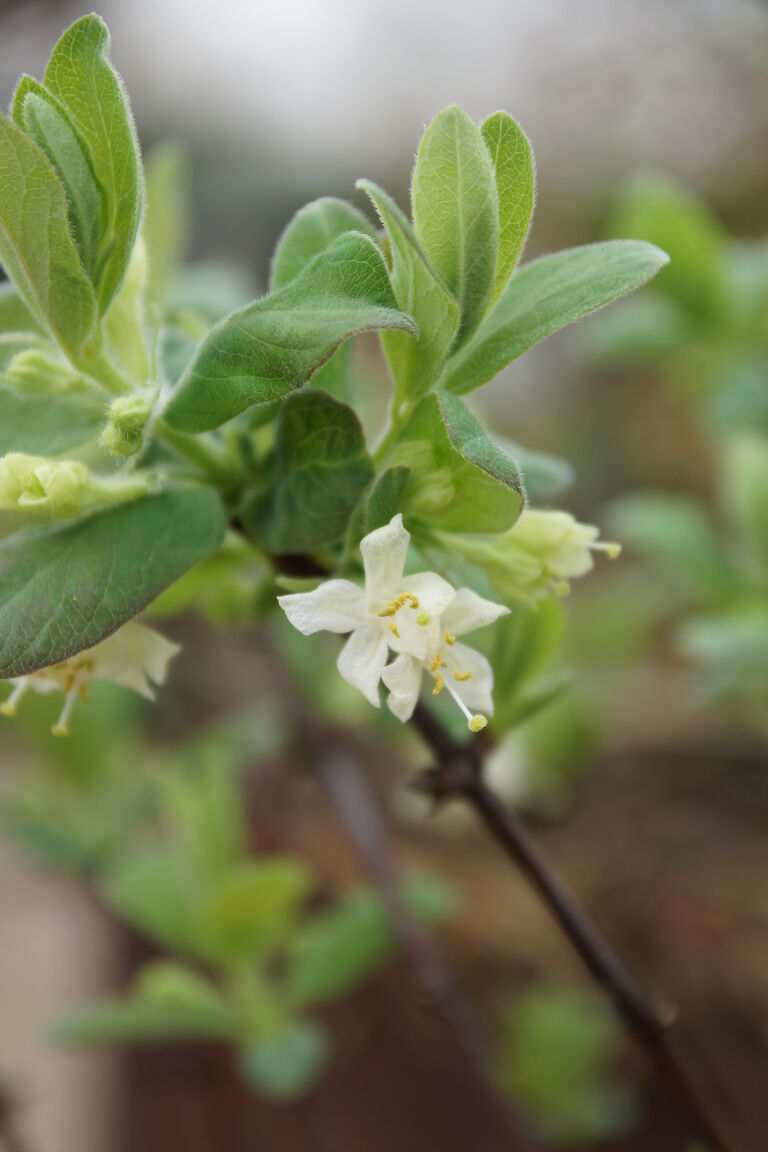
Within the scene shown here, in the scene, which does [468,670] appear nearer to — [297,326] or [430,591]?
[430,591]

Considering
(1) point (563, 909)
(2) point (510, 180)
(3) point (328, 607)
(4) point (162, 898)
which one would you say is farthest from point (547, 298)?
(4) point (162, 898)

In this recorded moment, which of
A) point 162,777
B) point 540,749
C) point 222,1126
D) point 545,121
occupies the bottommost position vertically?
point 222,1126

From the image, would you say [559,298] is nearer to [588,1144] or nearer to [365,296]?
[365,296]

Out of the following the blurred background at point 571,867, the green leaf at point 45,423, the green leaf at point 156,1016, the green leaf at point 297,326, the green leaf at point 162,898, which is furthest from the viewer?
the blurred background at point 571,867

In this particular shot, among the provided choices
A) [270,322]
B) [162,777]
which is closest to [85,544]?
[270,322]

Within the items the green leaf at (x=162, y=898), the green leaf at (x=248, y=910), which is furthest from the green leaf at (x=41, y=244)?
the green leaf at (x=162, y=898)

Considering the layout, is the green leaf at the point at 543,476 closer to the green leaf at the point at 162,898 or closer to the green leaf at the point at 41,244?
the green leaf at the point at 41,244
